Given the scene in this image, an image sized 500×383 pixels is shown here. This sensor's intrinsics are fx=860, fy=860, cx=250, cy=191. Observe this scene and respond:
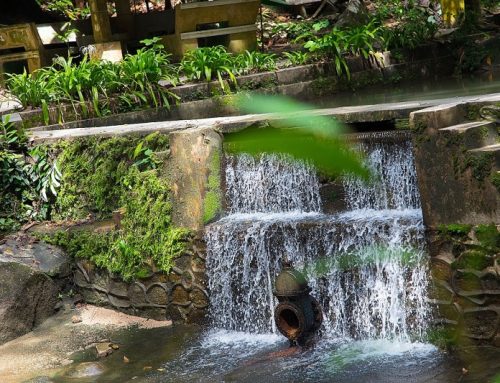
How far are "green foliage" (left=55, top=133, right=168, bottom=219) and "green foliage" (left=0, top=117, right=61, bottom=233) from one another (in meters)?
0.14

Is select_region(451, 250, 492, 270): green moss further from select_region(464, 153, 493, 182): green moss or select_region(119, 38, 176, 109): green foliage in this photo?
select_region(119, 38, 176, 109): green foliage

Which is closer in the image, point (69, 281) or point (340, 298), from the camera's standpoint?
point (340, 298)

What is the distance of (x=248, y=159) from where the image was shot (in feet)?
24.7

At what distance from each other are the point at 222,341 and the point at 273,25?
11638 millimetres

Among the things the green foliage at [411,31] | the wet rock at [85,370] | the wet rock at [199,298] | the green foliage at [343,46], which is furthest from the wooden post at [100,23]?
the wet rock at [85,370]

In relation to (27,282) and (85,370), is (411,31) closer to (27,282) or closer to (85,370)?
(27,282)

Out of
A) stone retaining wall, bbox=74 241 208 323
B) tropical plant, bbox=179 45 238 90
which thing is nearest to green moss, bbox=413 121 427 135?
stone retaining wall, bbox=74 241 208 323

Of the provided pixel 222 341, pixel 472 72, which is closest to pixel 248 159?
pixel 222 341

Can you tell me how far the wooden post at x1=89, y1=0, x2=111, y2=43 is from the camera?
1355cm

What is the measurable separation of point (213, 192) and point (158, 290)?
1.00 m

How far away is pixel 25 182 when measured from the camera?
8.83 meters

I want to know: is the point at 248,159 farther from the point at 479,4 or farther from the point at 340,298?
the point at 479,4

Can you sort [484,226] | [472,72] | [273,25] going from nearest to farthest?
[484,226] < [472,72] < [273,25]

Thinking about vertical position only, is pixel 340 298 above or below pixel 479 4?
below
